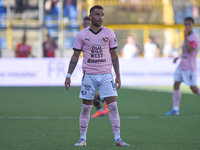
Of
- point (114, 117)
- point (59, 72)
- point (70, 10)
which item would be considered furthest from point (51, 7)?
point (114, 117)

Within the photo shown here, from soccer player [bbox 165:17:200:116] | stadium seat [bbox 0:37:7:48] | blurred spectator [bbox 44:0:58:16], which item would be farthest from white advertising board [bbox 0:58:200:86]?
blurred spectator [bbox 44:0:58:16]

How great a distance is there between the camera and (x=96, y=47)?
554 centimetres

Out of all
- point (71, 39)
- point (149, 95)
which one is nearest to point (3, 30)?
point (71, 39)

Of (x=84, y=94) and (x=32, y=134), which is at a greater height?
(x=84, y=94)

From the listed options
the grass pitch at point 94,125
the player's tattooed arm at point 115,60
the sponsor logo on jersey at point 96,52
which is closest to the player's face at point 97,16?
the sponsor logo on jersey at point 96,52

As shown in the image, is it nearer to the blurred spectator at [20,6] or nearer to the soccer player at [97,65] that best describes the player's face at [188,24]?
the soccer player at [97,65]

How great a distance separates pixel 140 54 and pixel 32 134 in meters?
A: 19.5

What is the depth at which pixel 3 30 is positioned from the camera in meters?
27.3

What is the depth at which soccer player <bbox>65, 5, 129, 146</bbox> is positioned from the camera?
5.53 meters

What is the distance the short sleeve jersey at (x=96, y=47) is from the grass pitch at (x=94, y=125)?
41.6 inches

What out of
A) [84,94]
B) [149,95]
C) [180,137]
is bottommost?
[149,95]

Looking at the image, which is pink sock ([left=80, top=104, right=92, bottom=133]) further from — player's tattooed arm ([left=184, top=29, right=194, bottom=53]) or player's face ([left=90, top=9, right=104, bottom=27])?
player's tattooed arm ([left=184, top=29, right=194, bottom=53])

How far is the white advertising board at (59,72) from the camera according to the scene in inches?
654

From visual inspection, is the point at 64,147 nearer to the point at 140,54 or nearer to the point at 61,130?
the point at 61,130
